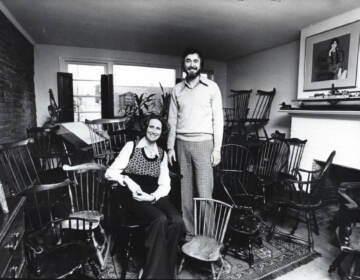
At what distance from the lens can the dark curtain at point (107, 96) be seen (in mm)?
5590

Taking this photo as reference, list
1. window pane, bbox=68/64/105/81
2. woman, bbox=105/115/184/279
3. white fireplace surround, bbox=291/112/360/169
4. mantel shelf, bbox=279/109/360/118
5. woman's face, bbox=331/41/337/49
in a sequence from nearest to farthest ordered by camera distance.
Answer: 1. woman, bbox=105/115/184/279
2. mantel shelf, bbox=279/109/360/118
3. white fireplace surround, bbox=291/112/360/169
4. woman's face, bbox=331/41/337/49
5. window pane, bbox=68/64/105/81

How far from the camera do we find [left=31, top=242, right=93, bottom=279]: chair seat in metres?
1.55

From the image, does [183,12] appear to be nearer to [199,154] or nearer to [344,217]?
[199,154]

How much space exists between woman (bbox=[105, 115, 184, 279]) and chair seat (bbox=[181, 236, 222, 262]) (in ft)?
0.37

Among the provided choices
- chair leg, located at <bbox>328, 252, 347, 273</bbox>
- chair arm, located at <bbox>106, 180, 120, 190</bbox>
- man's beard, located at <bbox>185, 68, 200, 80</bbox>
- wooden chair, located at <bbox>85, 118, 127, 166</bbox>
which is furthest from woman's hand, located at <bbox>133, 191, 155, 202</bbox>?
chair leg, located at <bbox>328, 252, 347, 273</bbox>

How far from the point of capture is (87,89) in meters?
5.91

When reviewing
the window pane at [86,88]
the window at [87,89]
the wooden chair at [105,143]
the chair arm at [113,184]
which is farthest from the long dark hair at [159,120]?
the window pane at [86,88]

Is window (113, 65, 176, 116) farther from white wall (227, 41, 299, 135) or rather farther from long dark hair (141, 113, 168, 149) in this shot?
long dark hair (141, 113, 168, 149)

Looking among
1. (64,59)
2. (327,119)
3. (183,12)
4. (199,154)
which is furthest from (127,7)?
(327,119)

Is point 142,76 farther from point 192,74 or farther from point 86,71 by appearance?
point 192,74

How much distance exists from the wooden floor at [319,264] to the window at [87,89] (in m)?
4.66

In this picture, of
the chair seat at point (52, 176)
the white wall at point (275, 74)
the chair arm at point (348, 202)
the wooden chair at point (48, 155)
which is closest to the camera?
the chair arm at point (348, 202)

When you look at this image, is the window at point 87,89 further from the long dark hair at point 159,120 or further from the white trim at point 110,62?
the long dark hair at point 159,120

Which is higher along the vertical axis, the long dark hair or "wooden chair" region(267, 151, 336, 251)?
the long dark hair
